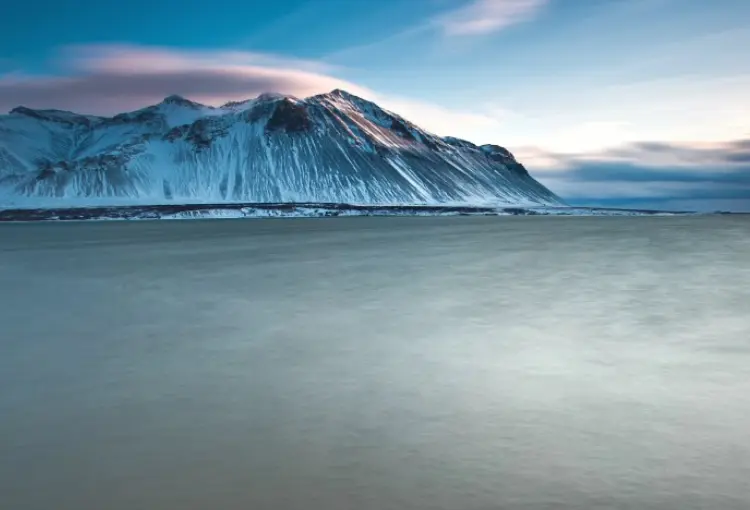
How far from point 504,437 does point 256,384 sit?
14.3 ft

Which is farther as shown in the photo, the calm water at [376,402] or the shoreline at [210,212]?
the shoreline at [210,212]

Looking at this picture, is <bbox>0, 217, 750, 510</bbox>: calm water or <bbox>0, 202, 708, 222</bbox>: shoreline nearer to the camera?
<bbox>0, 217, 750, 510</bbox>: calm water

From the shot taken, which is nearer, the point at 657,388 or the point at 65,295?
the point at 657,388

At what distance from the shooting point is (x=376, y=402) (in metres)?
9.10

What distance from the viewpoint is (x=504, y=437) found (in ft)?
25.1

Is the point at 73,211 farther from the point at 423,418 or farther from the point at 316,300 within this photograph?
the point at 423,418

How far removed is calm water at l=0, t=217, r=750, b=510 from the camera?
6215 mm

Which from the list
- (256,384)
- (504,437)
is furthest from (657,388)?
(256,384)

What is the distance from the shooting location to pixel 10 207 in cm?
18162

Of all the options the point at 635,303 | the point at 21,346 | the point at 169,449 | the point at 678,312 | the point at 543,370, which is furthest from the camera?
the point at 635,303

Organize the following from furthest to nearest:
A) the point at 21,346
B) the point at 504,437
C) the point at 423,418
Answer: the point at 21,346, the point at 423,418, the point at 504,437

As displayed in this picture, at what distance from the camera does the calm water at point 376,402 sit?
245 inches

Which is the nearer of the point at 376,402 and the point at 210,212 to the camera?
the point at 376,402

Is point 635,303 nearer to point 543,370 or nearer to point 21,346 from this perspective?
point 543,370
